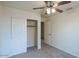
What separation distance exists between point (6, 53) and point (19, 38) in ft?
2.95

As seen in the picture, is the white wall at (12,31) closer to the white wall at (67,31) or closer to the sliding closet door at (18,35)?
the sliding closet door at (18,35)

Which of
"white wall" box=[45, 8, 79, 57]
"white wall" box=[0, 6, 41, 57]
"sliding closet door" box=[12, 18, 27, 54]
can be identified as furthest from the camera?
"sliding closet door" box=[12, 18, 27, 54]

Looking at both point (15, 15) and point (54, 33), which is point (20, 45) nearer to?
point (15, 15)

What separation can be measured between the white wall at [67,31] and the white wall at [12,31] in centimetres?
189

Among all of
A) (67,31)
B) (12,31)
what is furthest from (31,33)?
(67,31)

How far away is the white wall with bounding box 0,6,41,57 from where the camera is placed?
3.42 metres

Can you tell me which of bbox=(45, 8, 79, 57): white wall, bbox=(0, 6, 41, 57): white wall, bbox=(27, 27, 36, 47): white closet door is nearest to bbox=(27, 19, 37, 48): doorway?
bbox=(27, 27, 36, 47): white closet door

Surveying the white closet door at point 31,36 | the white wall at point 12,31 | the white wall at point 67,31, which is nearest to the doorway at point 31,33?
the white closet door at point 31,36

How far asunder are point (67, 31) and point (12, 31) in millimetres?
2750

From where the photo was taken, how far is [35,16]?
15.4ft

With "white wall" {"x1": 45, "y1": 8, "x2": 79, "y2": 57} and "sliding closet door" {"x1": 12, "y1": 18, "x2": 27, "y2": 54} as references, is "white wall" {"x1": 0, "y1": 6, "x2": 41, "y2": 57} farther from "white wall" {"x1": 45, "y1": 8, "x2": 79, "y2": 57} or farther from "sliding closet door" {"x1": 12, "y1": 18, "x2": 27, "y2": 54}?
"white wall" {"x1": 45, "y1": 8, "x2": 79, "y2": 57}

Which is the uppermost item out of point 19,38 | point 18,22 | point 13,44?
point 18,22

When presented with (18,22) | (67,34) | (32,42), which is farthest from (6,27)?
(67,34)

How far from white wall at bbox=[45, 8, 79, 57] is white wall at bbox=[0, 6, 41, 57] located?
1.89 meters
